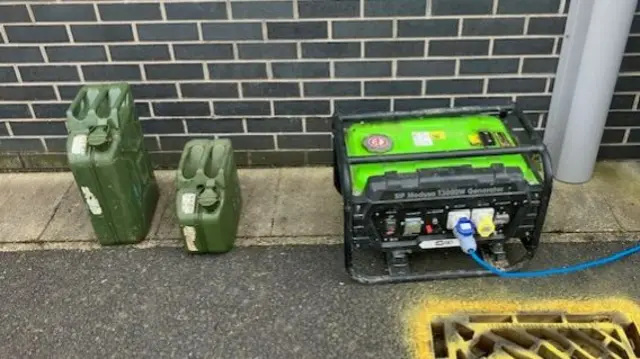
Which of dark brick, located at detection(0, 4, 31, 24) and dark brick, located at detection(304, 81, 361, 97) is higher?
dark brick, located at detection(0, 4, 31, 24)

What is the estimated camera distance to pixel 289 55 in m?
3.54

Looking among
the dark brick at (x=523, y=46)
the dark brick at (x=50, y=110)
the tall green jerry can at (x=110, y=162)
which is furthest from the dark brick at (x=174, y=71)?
the dark brick at (x=523, y=46)

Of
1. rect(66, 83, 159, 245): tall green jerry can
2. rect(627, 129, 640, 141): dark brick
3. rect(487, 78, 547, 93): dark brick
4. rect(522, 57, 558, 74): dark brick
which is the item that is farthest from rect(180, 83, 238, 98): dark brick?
rect(627, 129, 640, 141): dark brick

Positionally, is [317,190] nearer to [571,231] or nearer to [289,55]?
[289,55]

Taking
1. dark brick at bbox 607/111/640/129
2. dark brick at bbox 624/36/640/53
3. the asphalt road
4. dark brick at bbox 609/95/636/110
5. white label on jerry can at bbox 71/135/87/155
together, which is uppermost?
dark brick at bbox 624/36/640/53

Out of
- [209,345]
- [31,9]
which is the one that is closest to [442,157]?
[209,345]

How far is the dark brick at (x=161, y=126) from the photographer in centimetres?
384

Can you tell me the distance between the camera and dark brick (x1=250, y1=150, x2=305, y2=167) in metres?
3.95

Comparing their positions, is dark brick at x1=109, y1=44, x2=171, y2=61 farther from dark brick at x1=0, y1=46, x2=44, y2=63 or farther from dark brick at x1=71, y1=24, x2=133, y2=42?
dark brick at x1=0, y1=46, x2=44, y2=63

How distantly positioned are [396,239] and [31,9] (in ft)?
7.87

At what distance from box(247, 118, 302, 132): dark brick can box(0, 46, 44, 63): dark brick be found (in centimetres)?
130

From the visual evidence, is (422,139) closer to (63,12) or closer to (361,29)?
(361,29)

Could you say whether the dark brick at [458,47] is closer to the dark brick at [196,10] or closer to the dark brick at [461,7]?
the dark brick at [461,7]

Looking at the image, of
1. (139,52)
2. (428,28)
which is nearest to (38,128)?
(139,52)
